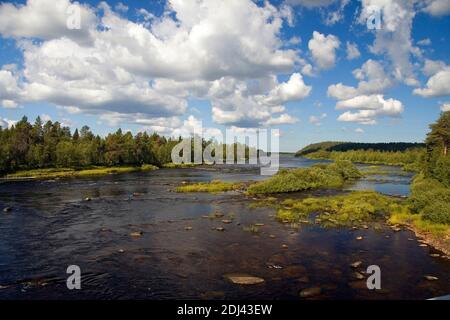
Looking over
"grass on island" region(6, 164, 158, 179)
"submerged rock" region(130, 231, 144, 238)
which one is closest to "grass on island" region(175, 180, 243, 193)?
"submerged rock" region(130, 231, 144, 238)

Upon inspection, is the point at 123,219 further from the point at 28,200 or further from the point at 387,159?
the point at 387,159

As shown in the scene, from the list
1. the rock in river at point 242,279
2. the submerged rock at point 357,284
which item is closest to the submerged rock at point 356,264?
the submerged rock at point 357,284

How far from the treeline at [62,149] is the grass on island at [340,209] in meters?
77.0

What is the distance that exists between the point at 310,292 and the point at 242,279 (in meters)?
4.09

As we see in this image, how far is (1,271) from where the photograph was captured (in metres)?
23.2

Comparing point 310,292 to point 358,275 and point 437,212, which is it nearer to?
point 358,275

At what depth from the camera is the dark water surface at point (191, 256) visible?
67.7ft

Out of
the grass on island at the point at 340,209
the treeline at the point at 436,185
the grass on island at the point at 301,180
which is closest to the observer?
the treeline at the point at 436,185

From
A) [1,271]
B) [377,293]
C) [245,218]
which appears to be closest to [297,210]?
[245,218]

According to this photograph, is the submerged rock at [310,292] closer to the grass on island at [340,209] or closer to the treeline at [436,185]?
the grass on island at [340,209]

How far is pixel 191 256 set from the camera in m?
26.8

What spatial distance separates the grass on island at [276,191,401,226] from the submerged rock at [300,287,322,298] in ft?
56.9

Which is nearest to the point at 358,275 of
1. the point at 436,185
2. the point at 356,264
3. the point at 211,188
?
the point at 356,264

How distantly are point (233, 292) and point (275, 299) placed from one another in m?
2.37
